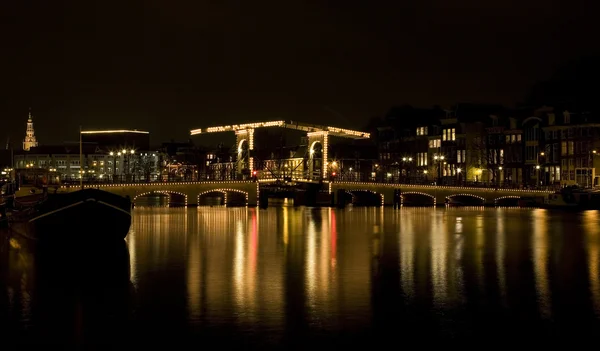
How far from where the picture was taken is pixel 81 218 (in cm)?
3052

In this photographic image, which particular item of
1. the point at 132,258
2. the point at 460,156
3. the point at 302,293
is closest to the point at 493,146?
the point at 460,156

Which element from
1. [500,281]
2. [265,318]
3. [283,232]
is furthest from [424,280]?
[283,232]

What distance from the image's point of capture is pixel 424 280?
69.2 ft

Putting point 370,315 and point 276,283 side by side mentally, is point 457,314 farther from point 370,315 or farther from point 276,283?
point 276,283

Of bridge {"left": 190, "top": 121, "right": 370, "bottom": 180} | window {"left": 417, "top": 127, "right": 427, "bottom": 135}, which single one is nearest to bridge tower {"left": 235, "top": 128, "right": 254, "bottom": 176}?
bridge {"left": 190, "top": 121, "right": 370, "bottom": 180}

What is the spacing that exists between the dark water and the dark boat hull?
1.37 m

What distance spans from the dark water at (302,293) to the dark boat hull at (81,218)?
1373mm

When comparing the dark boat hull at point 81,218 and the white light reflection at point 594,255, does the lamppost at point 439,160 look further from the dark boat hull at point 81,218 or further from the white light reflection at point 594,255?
the dark boat hull at point 81,218

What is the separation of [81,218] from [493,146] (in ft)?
218

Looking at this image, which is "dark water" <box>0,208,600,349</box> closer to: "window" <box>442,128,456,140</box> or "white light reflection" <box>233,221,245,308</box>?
"white light reflection" <box>233,221,245,308</box>

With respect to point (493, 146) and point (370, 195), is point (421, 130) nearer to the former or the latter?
point (493, 146)

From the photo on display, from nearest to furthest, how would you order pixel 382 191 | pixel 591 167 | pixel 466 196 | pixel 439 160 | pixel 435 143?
pixel 591 167, pixel 382 191, pixel 466 196, pixel 439 160, pixel 435 143

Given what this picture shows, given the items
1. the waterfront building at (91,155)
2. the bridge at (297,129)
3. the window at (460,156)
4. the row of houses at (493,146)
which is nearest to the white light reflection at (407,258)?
the bridge at (297,129)

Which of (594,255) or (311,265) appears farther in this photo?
(594,255)
